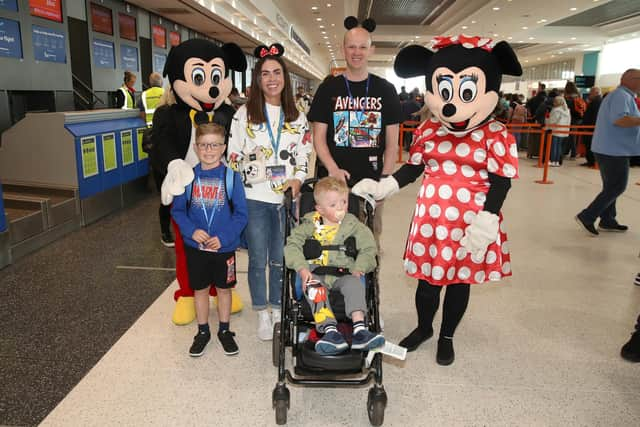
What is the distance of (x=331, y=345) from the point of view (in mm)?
1915

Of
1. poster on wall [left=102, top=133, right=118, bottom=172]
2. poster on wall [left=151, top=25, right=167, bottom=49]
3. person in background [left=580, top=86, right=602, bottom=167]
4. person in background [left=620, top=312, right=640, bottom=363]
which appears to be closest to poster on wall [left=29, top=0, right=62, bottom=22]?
poster on wall [left=102, top=133, right=118, bottom=172]

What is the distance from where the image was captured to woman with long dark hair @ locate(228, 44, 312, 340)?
259 cm

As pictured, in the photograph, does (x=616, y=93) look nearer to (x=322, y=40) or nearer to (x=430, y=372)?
(x=430, y=372)

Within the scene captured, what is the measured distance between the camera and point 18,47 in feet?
23.8

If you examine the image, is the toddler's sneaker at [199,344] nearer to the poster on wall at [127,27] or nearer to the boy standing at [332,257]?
the boy standing at [332,257]

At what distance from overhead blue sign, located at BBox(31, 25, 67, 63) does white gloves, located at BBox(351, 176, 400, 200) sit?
7.31 m

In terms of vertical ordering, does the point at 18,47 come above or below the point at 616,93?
above

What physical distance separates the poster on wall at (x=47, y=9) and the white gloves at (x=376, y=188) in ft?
24.0

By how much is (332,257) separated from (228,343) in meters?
0.87

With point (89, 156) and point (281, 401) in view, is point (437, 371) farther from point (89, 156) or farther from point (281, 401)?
point (89, 156)

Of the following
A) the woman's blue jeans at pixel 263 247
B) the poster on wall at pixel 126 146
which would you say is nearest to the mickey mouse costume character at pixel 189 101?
the woman's blue jeans at pixel 263 247

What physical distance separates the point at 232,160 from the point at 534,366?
193 centimetres

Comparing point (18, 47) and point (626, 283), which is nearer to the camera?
point (626, 283)

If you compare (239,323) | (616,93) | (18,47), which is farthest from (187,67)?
(18,47)
